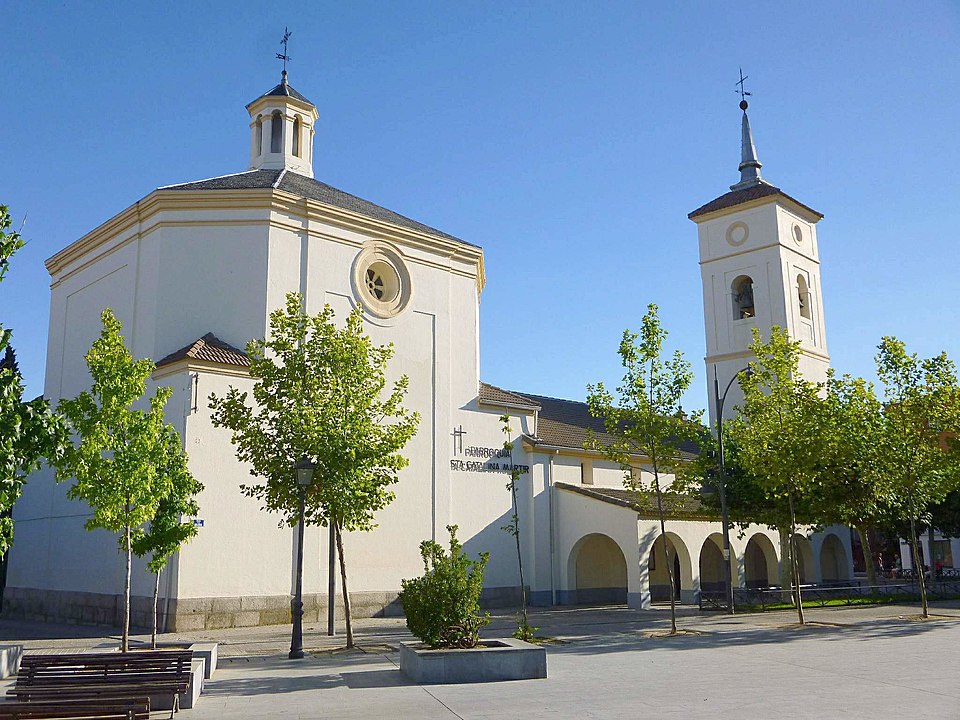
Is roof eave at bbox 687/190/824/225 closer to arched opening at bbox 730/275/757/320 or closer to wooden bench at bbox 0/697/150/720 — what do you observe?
arched opening at bbox 730/275/757/320

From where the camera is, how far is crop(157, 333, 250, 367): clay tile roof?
2367 centimetres

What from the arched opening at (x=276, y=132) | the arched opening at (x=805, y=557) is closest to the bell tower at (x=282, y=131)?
the arched opening at (x=276, y=132)

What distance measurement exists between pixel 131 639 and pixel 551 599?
1584 centimetres

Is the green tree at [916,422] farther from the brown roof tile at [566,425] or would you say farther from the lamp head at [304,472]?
the lamp head at [304,472]

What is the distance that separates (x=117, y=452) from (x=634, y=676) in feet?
34.6

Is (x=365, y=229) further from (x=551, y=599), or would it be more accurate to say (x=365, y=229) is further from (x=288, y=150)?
(x=551, y=599)

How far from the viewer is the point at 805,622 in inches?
915

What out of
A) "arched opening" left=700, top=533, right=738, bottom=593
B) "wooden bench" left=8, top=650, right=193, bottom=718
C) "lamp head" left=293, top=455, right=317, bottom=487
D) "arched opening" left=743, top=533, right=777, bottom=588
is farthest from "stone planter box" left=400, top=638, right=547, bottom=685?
"arched opening" left=743, top=533, right=777, bottom=588

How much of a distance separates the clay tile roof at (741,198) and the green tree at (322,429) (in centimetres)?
3280

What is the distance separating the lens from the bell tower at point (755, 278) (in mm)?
43875

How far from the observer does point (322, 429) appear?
1788cm

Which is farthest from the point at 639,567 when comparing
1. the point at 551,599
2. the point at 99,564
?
the point at 99,564

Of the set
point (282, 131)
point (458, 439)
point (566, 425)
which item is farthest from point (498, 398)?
point (282, 131)

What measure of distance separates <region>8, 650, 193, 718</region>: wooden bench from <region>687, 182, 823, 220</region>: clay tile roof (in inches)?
1609
